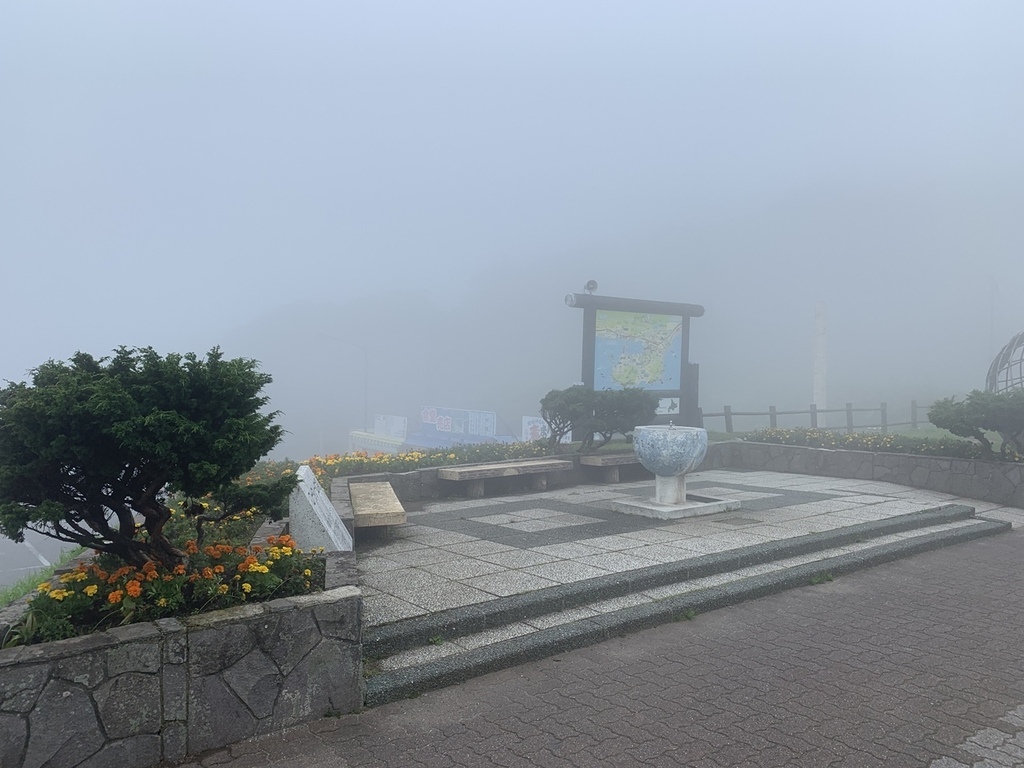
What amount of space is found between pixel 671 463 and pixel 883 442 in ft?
18.2

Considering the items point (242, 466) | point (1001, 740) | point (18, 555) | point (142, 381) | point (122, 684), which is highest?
point (142, 381)

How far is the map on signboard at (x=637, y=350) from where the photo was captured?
48.1ft

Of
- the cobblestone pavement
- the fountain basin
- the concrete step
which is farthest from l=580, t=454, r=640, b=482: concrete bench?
the cobblestone pavement

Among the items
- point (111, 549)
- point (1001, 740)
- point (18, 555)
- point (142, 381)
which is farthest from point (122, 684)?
point (18, 555)

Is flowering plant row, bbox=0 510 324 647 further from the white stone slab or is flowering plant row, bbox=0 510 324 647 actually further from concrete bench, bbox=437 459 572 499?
concrete bench, bbox=437 459 572 499

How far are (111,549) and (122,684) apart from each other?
0.92 metres

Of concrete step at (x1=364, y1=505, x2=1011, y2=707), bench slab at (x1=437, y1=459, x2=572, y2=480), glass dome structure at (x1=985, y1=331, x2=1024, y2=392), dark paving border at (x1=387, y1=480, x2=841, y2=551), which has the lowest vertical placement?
concrete step at (x1=364, y1=505, x2=1011, y2=707)

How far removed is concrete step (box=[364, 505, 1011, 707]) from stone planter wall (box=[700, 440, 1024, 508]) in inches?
128

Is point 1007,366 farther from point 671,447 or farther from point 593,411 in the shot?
point 671,447

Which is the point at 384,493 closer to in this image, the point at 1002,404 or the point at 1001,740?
the point at 1001,740

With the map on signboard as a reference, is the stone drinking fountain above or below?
below

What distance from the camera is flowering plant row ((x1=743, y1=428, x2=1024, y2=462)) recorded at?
11141 millimetres

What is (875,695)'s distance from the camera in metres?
4.22

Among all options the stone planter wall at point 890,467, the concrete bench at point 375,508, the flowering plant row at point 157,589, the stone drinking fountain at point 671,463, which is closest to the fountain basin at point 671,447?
the stone drinking fountain at point 671,463
